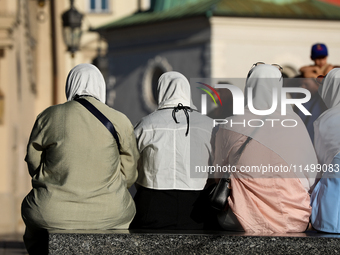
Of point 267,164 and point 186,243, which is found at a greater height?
point 267,164

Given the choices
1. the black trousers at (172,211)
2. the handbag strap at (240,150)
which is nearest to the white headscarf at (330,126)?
the handbag strap at (240,150)

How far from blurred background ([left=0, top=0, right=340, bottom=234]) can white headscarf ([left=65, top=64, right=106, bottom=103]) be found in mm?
8169

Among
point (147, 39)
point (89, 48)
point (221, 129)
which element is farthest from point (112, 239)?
point (89, 48)

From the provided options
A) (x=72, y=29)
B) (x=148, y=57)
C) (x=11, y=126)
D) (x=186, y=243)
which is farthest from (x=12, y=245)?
(x=148, y=57)

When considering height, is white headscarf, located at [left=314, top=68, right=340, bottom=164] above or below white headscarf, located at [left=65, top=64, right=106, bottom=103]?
below

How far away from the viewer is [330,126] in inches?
207

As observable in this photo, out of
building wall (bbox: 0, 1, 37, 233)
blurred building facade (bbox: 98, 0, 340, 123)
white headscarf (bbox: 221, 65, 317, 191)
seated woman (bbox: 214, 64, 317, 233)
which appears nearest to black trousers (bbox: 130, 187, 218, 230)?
seated woman (bbox: 214, 64, 317, 233)

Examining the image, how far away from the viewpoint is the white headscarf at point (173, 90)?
565 centimetres

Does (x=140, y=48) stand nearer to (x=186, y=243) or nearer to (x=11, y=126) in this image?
(x=11, y=126)

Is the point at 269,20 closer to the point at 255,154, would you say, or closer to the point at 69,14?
the point at 69,14

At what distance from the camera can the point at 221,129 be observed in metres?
5.41

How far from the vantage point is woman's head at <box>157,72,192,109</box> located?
5.65 m

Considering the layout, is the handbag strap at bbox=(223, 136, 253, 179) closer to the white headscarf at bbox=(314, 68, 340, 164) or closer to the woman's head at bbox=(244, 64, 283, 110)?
the woman's head at bbox=(244, 64, 283, 110)

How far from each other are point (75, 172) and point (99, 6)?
26511mm
